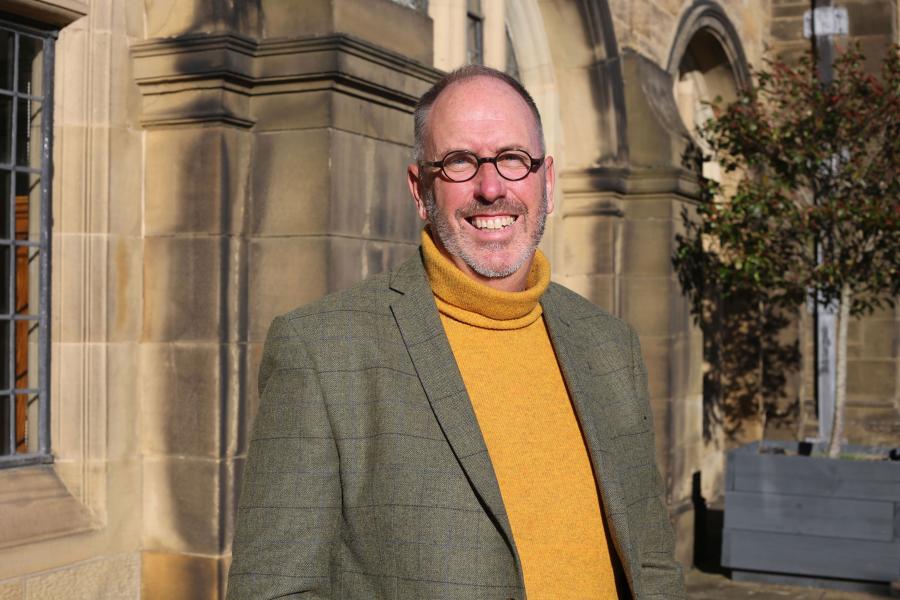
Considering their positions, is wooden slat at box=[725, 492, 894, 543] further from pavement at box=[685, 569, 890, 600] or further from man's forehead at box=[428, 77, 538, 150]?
man's forehead at box=[428, 77, 538, 150]

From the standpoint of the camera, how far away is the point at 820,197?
27.3 feet

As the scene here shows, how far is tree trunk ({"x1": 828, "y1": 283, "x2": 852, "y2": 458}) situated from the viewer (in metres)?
8.16

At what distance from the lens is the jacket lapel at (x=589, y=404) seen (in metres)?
2.17

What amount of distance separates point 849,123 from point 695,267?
1421mm

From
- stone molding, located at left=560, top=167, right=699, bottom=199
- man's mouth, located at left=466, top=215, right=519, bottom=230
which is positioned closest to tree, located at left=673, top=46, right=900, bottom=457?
stone molding, located at left=560, top=167, right=699, bottom=199

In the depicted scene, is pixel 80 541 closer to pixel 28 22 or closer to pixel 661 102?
pixel 28 22

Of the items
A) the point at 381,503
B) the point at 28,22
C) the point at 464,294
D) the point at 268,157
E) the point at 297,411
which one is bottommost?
the point at 381,503

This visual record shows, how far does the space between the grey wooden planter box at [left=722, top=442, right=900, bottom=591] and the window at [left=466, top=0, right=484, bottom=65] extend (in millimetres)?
2957

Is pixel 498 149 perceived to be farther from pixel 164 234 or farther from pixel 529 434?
pixel 164 234

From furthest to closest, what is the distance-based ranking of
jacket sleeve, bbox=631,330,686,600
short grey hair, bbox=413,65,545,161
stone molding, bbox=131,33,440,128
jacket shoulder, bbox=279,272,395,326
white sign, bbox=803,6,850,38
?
1. white sign, bbox=803,6,850,38
2. stone molding, bbox=131,33,440,128
3. jacket sleeve, bbox=631,330,686,600
4. short grey hair, bbox=413,65,545,161
5. jacket shoulder, bbox=279,272,395,326

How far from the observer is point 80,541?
4520 millimetres

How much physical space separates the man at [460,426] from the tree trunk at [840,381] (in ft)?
20.1

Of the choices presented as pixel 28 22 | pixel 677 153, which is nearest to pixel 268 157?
pixel 28 22

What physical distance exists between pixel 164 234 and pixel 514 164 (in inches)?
113
